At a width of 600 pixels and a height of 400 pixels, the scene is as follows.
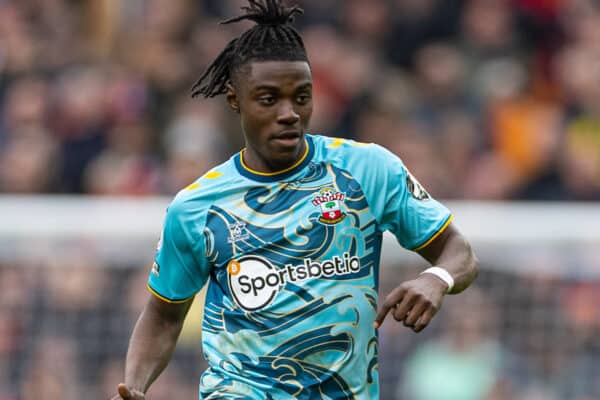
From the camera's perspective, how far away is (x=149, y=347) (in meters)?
5.89

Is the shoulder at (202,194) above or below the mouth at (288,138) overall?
below

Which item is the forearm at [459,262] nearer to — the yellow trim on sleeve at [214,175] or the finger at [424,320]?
the finger at [424,320]

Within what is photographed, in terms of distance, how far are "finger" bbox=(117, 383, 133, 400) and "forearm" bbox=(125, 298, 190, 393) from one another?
271 mm

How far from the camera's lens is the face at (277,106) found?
5547 mm

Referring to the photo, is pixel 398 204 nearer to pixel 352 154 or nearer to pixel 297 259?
pixel 352 154

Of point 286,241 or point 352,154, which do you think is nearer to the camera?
point 286,241

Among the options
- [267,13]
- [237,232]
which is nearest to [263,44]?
[267,13]

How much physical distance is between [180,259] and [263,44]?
0.95 meters

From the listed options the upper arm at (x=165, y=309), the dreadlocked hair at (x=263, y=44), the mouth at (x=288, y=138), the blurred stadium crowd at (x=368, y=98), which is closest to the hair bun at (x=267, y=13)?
the dreadlocked hair at (x=263, y=44)

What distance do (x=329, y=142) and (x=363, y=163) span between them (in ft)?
0.64

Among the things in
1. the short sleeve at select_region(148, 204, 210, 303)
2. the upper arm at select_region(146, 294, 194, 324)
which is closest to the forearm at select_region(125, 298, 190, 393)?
the upper arm at select_region(146, 294, 194, 324)

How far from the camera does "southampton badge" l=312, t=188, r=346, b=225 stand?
562cm

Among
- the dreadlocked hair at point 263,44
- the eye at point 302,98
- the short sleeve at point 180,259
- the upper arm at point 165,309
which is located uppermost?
the dreadlocked hair at point 263,44

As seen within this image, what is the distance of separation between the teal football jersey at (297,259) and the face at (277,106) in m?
0.13
